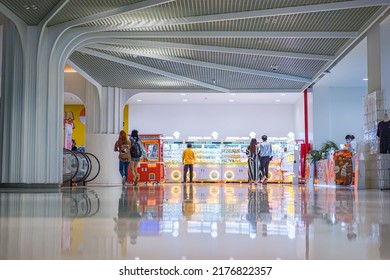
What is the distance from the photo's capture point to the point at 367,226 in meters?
3.48

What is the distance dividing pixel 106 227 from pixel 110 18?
8.68 metres

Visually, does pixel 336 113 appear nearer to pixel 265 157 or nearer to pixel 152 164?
pixel 265 157

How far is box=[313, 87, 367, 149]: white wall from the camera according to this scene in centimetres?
2002

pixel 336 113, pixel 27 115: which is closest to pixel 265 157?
pixel 336 113

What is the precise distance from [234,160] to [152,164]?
14.3ft

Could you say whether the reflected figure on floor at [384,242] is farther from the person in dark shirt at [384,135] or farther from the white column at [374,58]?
the white column at [374,58]

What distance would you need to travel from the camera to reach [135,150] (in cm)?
1341

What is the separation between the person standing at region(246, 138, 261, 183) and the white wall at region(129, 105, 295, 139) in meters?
6.86

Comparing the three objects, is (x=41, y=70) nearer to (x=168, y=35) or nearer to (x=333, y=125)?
(x=168, y=35)

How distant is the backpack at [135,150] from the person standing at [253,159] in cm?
404

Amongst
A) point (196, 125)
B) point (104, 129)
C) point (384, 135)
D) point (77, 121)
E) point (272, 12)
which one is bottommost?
point (384, 135)

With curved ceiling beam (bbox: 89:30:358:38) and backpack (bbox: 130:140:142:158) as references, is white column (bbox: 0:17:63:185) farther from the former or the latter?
backpack (bbox: 130:140:142:158)

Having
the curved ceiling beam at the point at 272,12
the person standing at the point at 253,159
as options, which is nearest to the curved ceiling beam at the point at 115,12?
the curved ceiling beam at the point at 272,12

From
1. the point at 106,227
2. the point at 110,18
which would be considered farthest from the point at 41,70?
the point at 106,227
